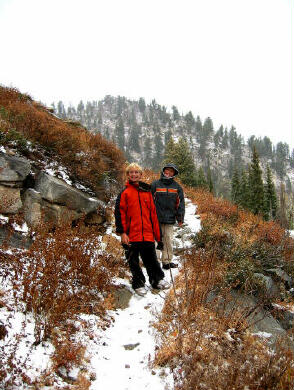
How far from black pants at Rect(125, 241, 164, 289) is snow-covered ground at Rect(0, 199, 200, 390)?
55 centimetres

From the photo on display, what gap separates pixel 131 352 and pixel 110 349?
0.86 feet

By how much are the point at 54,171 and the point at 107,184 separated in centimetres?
179

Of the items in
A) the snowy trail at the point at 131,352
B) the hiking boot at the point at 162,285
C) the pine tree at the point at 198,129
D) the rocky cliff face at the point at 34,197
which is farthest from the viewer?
the pine tree at the point at 198,129

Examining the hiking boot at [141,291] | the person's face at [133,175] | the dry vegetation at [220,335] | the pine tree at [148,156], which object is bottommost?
the hiking boot at [141,291]

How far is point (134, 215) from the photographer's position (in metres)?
4.03

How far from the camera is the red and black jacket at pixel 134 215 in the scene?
157 inches

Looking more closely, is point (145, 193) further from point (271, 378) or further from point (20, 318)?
point (271, 378)

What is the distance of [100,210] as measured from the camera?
6.23m

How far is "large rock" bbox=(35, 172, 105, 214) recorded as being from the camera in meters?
5.28

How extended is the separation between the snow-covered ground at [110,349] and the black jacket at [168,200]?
181cm

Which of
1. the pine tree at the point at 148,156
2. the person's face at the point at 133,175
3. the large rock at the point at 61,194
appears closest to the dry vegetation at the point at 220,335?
the person's face at the point at 133,175

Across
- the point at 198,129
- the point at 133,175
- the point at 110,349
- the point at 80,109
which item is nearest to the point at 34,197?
the point at 133,175

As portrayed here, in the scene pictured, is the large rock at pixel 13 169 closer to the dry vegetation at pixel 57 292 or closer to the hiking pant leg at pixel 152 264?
the dry vegetation at pixel 57 292

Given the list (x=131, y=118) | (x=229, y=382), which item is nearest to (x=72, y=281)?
(x=229, y=382)
